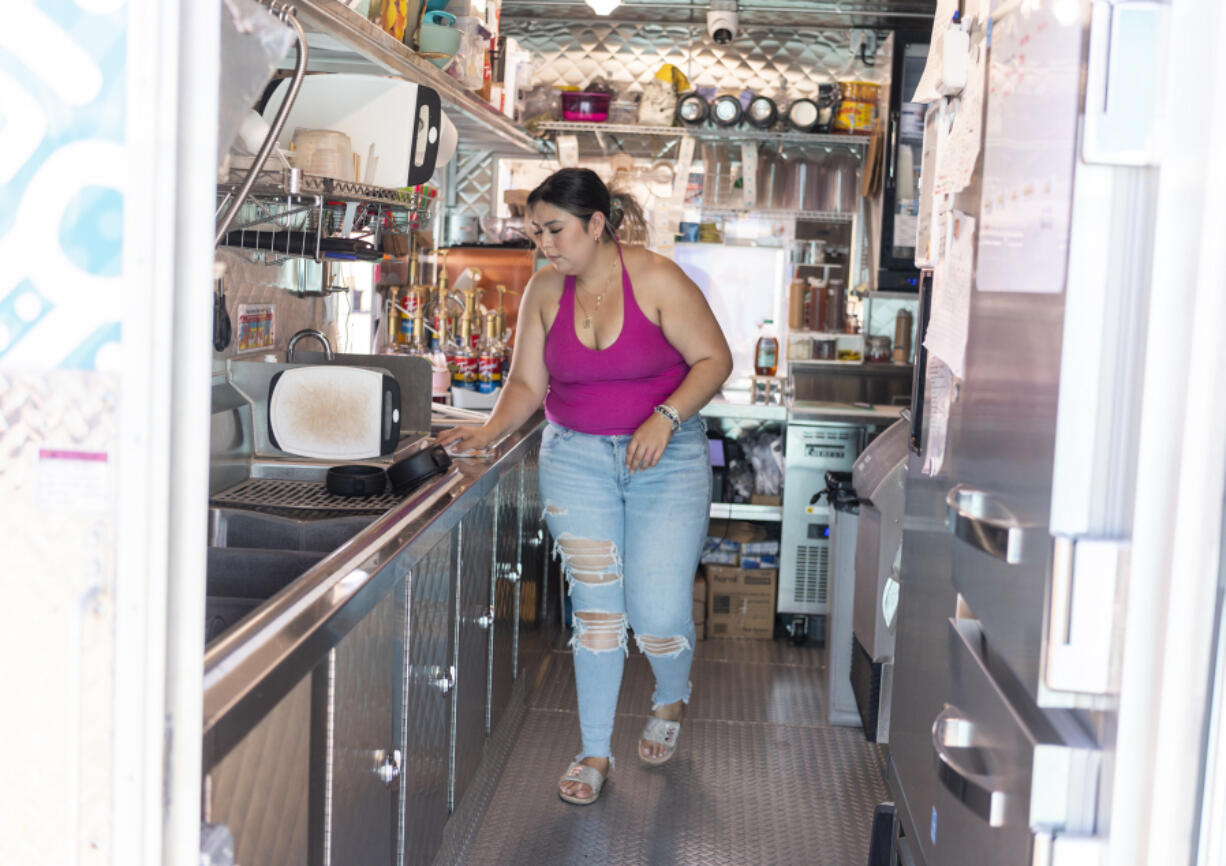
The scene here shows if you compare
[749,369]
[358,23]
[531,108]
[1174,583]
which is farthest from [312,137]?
[749,369]

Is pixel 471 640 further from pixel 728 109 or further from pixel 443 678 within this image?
pixel 728 109

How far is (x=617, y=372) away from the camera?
3.29 m

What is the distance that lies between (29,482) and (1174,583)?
101cm

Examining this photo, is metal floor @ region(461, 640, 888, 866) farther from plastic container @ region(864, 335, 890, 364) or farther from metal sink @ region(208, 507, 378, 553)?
plastic container @ region(864, 335, 890, 364)

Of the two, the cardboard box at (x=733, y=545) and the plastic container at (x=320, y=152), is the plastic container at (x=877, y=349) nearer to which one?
the cardboard box at (x=733, y=545)

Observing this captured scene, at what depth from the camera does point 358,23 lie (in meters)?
2.67

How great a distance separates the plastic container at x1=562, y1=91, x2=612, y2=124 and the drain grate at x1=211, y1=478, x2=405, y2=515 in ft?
11.8

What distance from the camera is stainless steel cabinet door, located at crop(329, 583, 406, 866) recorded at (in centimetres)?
182

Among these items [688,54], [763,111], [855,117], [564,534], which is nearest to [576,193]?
[564,534]

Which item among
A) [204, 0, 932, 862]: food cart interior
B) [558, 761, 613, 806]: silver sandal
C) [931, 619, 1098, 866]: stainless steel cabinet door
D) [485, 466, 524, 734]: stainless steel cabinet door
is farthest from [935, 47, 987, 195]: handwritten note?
[558, 761, 613, 806]: silver sandal

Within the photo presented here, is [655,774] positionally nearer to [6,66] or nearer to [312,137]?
[312,137]


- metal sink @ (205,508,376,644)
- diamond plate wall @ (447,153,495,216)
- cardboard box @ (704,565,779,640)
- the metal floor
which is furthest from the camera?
diamond plate wall @ (447,153,495,216)

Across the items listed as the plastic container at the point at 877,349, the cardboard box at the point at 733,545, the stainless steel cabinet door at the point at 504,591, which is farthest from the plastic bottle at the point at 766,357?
the stainless steel cabinet door at the point at 504,591

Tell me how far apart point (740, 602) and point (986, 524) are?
12.2 feet
